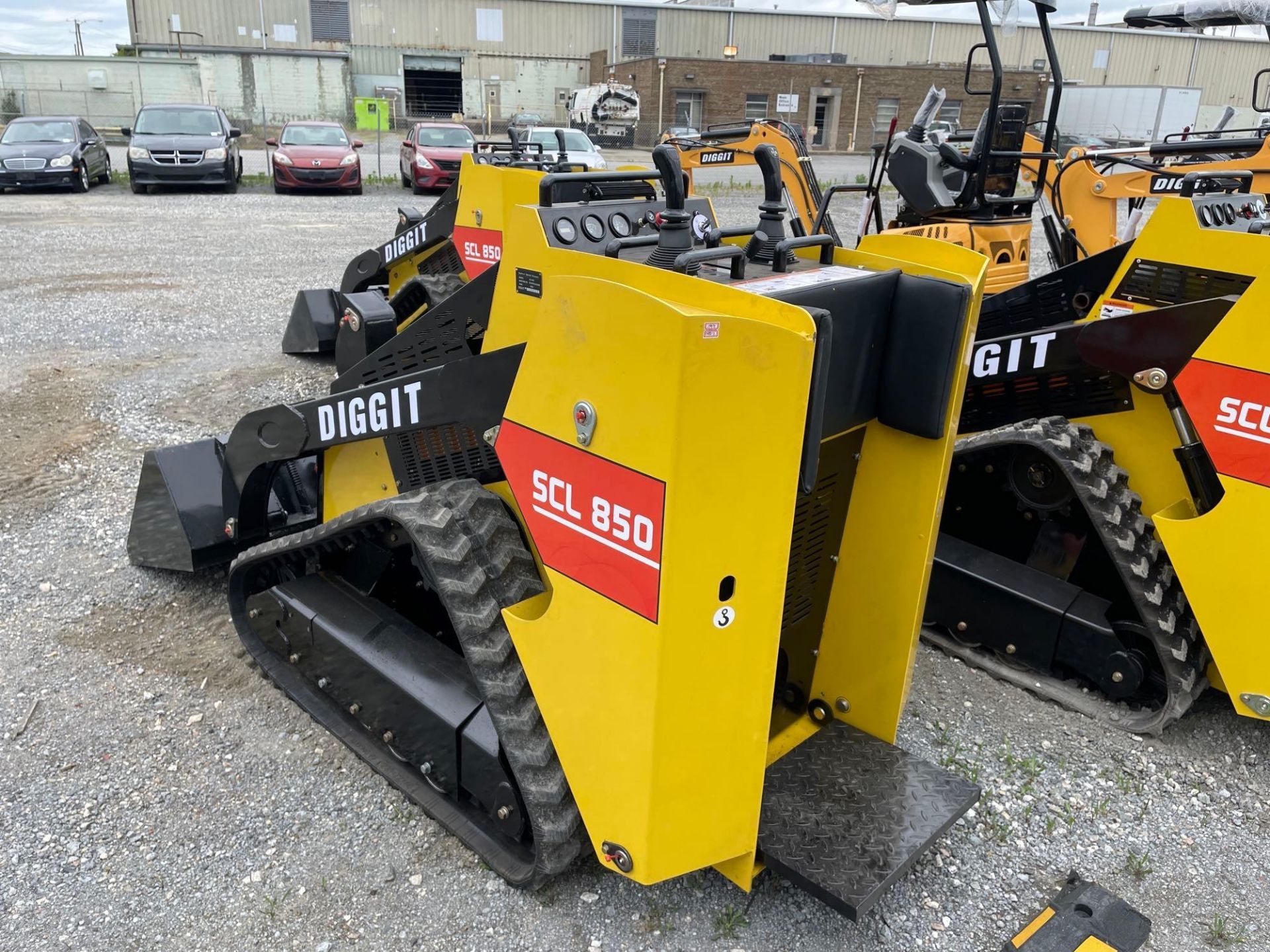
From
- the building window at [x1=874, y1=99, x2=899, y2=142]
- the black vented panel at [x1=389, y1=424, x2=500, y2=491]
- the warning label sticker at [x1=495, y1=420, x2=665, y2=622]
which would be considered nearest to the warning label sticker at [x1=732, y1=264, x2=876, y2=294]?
the warning label sticker at [x1=495, y1=420, x2=665, y2=622]

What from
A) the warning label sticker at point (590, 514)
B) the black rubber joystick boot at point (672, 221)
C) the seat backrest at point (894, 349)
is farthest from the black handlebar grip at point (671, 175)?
the warning label sticker at point (590, 514)

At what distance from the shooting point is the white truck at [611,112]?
36906 mm

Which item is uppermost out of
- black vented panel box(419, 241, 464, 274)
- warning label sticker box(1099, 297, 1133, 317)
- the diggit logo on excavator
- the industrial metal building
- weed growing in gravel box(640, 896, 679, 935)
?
the industrial metal building

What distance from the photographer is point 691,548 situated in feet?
6.72

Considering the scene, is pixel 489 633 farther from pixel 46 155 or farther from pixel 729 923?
pixel 46 155

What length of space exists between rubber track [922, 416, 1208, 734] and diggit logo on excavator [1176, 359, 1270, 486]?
397 mm

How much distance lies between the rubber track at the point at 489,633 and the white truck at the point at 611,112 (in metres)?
35.8

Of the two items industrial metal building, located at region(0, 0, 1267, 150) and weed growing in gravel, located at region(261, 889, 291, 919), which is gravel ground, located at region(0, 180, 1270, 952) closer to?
weed growing in gravel, located at region(261, 889, 291, 919)

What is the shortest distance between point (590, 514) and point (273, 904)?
145 cm

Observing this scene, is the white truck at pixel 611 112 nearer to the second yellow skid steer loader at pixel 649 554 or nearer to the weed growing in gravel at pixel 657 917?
the second yellow skid steer loader at pixel 649 554

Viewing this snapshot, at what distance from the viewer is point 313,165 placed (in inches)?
706

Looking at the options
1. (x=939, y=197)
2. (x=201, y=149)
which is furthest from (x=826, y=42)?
(x=939, y=197)

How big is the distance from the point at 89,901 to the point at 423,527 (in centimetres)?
133

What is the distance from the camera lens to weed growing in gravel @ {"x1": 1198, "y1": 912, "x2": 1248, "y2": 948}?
271cm
